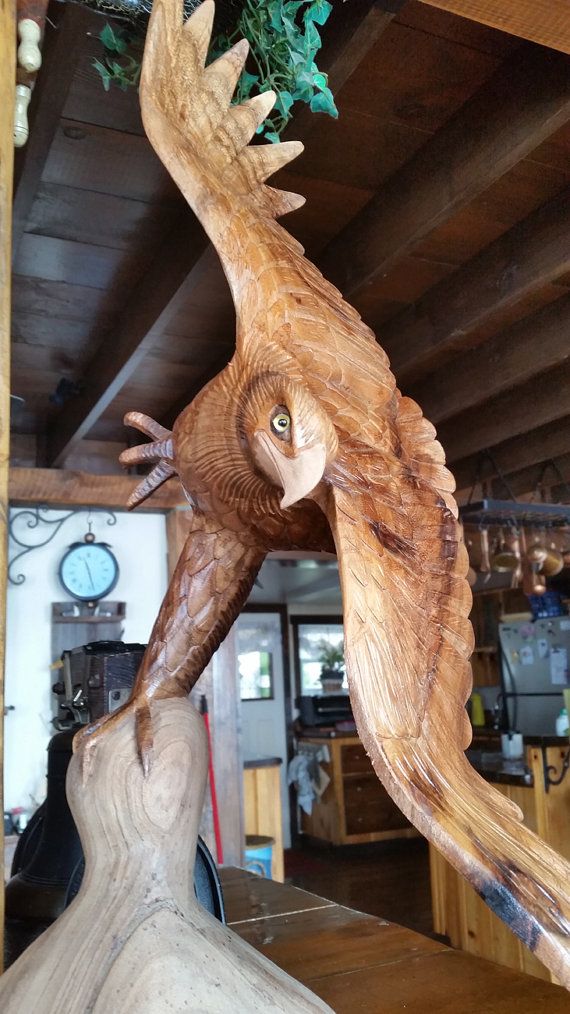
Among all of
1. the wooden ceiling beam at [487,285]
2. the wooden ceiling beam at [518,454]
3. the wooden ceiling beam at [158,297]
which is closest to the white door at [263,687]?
the wooden ceiling beam at [518,454]

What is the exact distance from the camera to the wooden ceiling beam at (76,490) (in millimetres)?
2412

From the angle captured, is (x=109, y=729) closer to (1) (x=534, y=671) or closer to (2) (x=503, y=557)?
(2) (x=503, y=557)

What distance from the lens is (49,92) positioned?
104cm

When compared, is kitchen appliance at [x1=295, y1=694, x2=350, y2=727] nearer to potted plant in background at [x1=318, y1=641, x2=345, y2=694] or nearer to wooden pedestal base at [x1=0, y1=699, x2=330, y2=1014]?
potted plant in background at [x1=318, y1=641, x2=345, y2=694]

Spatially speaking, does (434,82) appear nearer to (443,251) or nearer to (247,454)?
(443,251)

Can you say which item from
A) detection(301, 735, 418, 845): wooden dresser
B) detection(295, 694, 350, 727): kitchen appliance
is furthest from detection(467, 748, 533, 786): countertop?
detection(295, 694, 350, 727): kitchen appliance

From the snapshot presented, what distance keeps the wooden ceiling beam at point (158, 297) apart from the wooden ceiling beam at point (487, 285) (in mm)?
549

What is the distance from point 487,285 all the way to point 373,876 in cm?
446


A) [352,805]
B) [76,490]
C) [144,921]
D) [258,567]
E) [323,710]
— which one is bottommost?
[352,805]

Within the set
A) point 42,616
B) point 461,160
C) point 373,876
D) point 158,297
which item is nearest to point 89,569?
point 42,616

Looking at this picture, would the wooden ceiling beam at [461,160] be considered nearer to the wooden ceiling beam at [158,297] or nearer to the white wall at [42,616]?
the wooden ceiling beam at [158,297]

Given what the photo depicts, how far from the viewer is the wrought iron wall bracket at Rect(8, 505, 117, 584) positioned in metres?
2.46

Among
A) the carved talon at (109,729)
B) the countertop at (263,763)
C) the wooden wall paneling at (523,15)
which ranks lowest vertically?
the countertop at (263,763)

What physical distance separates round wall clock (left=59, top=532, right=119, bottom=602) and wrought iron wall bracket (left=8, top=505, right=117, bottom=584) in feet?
0.29
